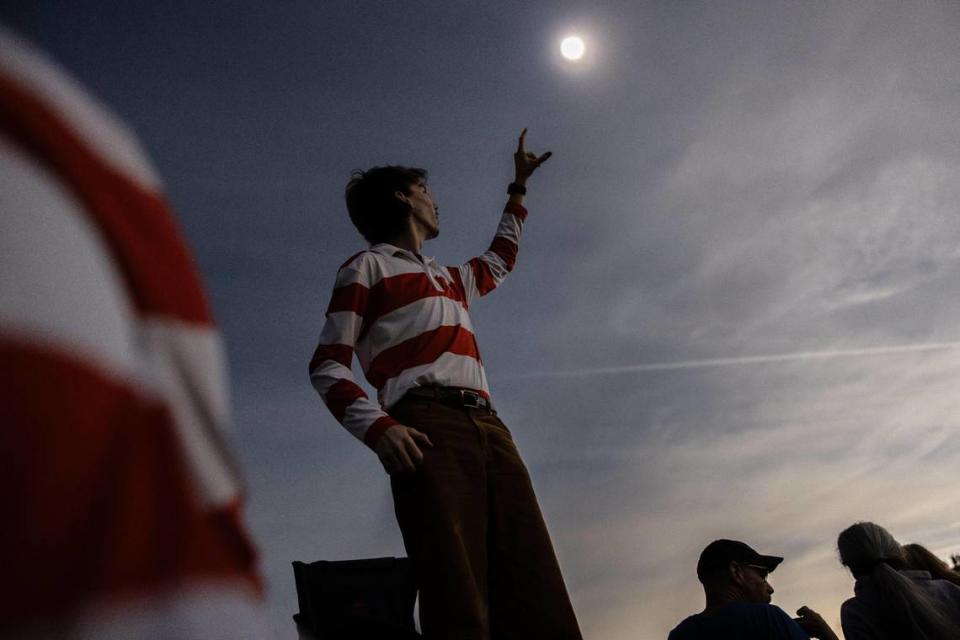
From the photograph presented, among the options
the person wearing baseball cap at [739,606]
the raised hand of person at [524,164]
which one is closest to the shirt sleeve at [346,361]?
the raised hand of person at [524,164]

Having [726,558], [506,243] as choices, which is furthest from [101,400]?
[726,558]

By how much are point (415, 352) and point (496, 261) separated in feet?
3.31

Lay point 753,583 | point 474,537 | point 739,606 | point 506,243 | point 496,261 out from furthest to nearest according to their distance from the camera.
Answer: point 753,583, point 739,606, point 506,243, point 496,261, point 474,537

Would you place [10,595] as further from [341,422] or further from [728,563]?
[728,563]

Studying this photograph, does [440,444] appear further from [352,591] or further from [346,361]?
[352,591]

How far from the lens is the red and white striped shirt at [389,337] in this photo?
7.85 ft

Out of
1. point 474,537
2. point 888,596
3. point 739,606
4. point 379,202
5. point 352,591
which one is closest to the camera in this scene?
point 474,537

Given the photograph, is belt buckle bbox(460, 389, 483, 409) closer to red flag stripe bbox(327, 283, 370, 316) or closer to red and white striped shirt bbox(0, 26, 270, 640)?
red flag stripe bbox(327, 283, 370, 316)

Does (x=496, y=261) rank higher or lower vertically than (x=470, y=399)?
higher

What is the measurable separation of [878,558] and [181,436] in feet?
16.8

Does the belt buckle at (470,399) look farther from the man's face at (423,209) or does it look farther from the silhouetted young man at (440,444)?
the man's face at (423,209)

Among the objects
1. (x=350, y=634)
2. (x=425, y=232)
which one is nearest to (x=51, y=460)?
(x=350, y=634)

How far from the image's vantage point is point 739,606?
375 cm

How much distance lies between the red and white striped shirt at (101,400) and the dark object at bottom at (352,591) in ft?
10.9
